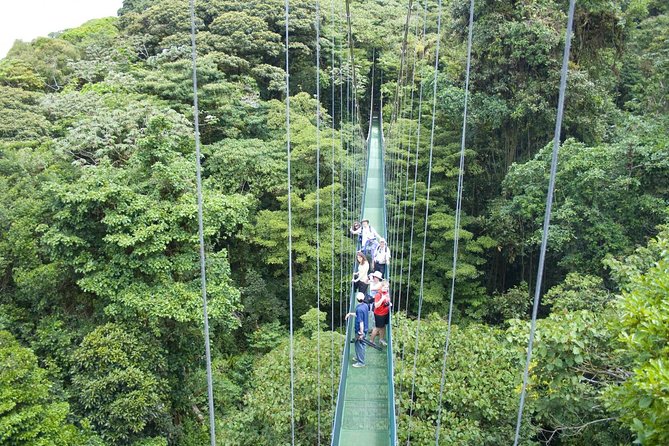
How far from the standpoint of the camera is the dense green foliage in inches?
151

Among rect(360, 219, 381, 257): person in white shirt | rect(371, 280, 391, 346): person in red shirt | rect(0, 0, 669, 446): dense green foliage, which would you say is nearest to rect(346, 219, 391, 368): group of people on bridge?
rect(371, 280, 391, 346): person in red shirt

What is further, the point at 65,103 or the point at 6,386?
the point at 65,103

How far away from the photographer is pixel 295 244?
7.53 meters

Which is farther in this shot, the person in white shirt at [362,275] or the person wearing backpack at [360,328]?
the person in white shirt at [362,275]

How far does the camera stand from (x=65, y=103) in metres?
8.63

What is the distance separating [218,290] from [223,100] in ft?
14.8

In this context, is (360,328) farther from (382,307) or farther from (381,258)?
(381,258)

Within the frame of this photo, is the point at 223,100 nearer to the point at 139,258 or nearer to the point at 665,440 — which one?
the point at 139,258

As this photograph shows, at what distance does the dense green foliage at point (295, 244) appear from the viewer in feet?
12.6

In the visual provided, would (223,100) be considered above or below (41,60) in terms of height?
below

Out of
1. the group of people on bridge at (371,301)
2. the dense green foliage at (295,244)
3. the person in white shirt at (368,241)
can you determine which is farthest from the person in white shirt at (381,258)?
the person in white shirt at (368,241)

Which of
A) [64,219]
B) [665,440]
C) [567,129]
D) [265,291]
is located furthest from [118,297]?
[567,129]

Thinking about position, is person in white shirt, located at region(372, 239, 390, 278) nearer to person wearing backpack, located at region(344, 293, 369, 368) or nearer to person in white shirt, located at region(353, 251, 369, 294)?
person in white shirt, located at region(353, 251, 369, 294)

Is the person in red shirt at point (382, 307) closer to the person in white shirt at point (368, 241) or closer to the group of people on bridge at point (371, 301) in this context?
the group of people on bridge at point (371, 301)
